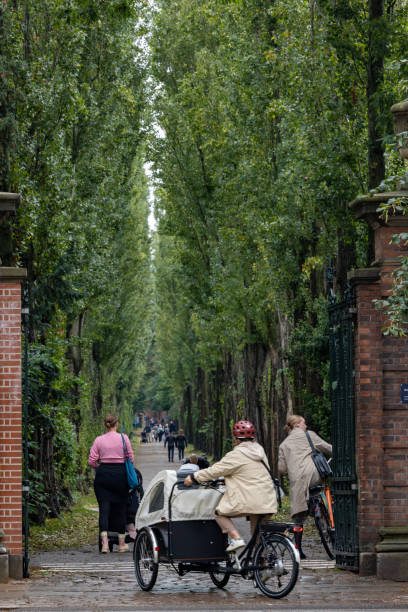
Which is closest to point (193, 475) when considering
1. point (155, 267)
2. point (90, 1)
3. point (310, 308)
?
point (90, 1)

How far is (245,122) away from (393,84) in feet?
30.0

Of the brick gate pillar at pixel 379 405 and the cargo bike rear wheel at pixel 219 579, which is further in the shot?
the brick gate pillar at pixel 379 405

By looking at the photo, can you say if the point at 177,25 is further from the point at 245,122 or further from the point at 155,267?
the point at 155,267

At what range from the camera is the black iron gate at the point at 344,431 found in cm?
1239

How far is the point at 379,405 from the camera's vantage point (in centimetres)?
1218

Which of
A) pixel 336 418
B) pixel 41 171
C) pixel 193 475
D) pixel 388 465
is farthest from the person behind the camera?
pixel 41 171

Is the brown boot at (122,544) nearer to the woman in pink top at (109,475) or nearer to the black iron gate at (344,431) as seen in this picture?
the woman in pink top at (109,475)

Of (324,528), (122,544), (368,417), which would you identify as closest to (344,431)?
(368,417)

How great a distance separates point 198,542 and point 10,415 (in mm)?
2756

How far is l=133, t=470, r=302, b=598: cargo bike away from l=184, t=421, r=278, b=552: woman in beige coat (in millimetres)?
192

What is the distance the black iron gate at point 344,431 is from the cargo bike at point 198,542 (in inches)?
63.2

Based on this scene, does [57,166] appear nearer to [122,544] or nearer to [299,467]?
[122,544]

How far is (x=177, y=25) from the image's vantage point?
36438mm

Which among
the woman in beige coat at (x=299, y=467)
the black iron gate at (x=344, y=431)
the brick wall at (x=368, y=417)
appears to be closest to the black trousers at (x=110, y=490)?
the woman in beige coat at (x=299, y=467)
